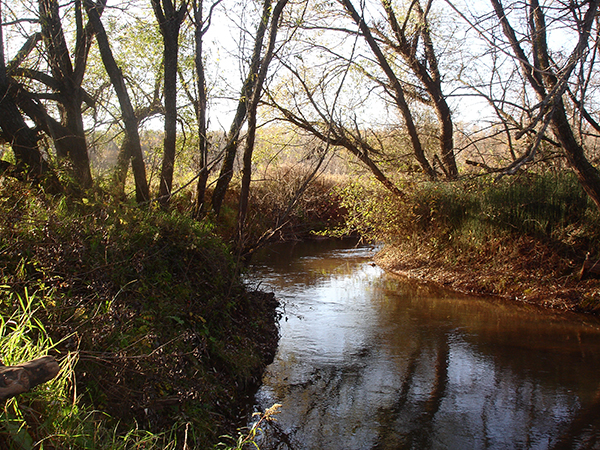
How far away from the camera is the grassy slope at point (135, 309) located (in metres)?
3.94

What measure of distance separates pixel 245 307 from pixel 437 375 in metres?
2.98

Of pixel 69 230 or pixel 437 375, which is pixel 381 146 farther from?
pixel 69 230

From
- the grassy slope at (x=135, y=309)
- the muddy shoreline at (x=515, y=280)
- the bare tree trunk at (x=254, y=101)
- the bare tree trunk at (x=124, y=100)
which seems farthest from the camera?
the muddy shoreline at (x=515, y=280)

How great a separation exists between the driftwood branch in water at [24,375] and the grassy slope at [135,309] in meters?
0.40

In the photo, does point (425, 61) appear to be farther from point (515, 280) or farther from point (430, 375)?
point (430, 375)

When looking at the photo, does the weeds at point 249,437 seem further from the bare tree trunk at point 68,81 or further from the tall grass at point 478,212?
the tall grass at point 478,212

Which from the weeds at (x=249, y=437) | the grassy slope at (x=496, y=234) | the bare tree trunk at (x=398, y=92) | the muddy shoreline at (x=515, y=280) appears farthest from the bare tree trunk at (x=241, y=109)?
the muddy shoreline at (x=515, y=280)

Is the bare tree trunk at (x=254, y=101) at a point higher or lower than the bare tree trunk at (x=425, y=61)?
lower

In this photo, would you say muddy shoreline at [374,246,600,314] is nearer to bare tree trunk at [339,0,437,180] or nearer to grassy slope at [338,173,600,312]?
grassy slope at [338,173,600,312]

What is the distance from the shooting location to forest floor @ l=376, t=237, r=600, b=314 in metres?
10.6

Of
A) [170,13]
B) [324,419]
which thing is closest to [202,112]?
[170,13]

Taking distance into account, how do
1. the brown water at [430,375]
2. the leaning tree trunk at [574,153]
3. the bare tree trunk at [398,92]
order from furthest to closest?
the bare tree trunk at [398,92] < the leaning tree trunk at [574,153] < the brown water at [430,375]

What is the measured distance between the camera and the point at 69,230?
541 cm

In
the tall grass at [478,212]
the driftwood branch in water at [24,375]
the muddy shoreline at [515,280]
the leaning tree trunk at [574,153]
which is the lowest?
the muddy shoreline at [515,280]
